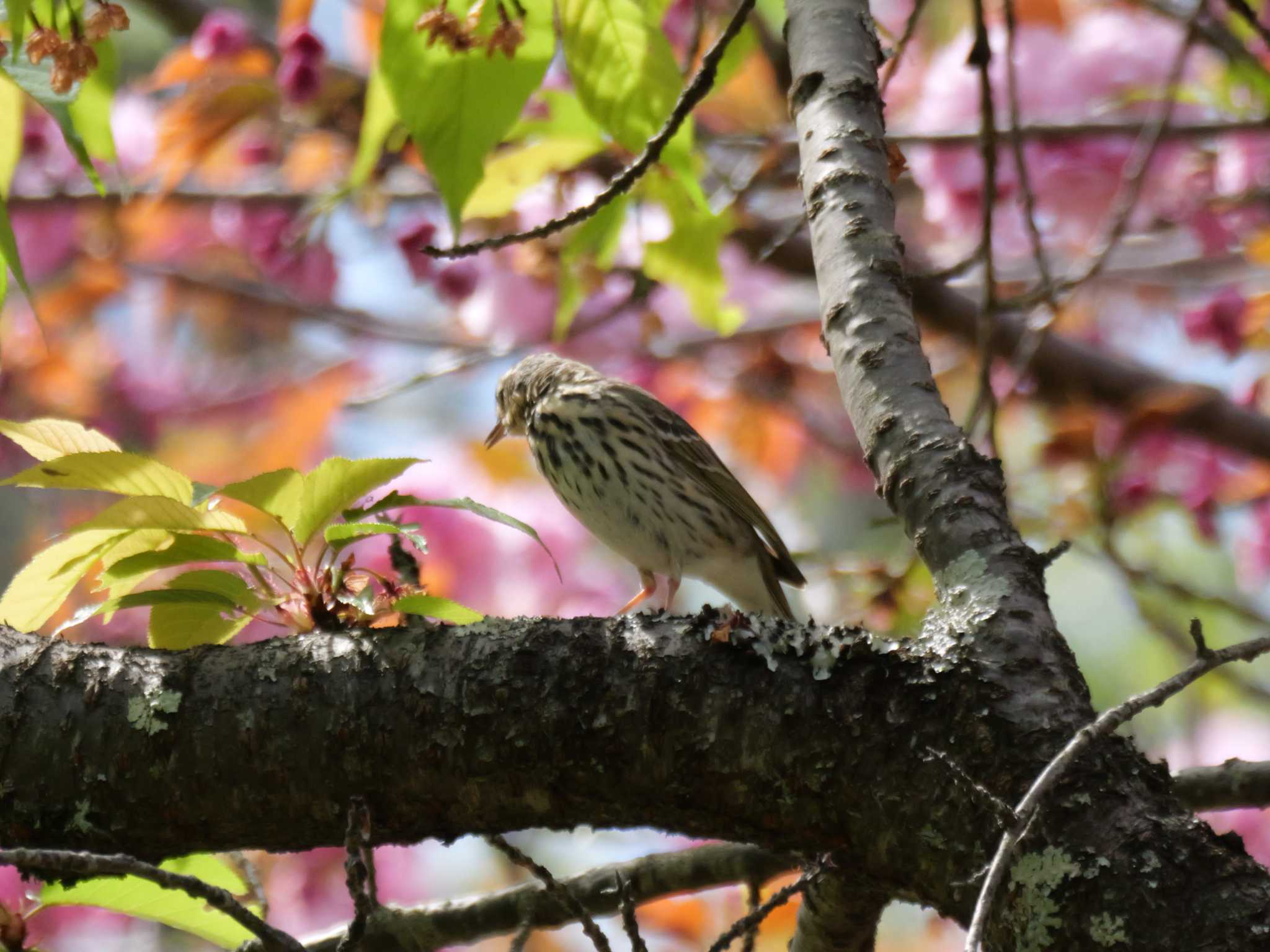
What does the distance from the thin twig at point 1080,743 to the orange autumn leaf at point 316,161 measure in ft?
9.92

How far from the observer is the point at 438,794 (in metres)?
1.38

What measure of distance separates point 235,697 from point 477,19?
0.84 m

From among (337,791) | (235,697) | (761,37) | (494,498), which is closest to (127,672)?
(235,697)

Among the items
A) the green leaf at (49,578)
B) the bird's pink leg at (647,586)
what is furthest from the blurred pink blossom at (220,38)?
the green leaf at (49,578)

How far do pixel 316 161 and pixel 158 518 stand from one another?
2.75 metres

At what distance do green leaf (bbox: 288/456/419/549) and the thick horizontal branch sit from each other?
708 mm

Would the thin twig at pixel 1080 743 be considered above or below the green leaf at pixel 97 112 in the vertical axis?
below

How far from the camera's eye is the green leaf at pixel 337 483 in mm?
1396

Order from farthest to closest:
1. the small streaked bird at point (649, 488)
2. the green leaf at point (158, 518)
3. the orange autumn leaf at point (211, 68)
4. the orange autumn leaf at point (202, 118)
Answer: the orange autumn leaf at point (211, 68) → the small streaked bird at point (649, 488) → the orange autumn leaf at point (202, 118) → the green leaf at point (158, 518)

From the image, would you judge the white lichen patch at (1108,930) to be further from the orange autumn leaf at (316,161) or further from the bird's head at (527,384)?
the orange autumn leaf at (316,161)

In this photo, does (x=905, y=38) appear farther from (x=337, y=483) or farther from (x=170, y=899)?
(x=170, y=899)

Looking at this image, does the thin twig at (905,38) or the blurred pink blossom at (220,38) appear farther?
the blurred pink blossom at (220,38)

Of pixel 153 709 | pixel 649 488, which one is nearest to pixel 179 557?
pixel 153 709

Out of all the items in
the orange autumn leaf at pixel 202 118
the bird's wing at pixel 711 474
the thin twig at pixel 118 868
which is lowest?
the thin twig at pixel 118 868
